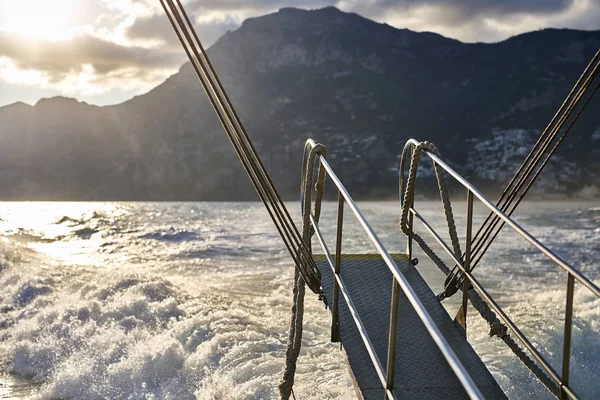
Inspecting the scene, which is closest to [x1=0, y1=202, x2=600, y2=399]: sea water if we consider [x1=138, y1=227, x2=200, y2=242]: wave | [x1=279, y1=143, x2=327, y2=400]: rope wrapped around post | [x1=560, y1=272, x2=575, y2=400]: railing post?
[x1=279, y1=143, x2=327, y2=400]: rope wrapped around post

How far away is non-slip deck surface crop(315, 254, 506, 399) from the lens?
3.15 meters

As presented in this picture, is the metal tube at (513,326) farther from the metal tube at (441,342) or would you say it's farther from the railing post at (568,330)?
the metal tube at (441,342)

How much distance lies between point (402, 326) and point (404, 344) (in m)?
0.25

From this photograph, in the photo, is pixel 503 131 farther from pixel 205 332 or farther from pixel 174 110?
pixel 205 332

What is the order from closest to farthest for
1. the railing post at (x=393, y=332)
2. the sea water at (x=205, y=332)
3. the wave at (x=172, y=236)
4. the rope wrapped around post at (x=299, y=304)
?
the railing post at (x=393, y=332) → the rope wrapped around post at (x=299, y=304) → the sea water at (x=205, y=332) → the wave at (x=172, y=236)

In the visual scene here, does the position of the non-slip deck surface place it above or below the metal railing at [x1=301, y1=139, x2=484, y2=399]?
below

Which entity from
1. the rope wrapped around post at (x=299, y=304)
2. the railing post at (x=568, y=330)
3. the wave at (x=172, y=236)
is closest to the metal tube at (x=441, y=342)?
the railing post at (x=568, y=330)

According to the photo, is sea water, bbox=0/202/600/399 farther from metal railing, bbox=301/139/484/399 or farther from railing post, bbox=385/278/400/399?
railing post, bbox=385/278/400/399

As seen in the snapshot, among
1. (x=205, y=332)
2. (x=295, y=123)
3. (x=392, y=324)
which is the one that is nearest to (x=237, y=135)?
(x=392, y=324)

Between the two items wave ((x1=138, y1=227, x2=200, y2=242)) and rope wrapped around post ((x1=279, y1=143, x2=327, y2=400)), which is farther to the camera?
wave ((x1=138, y1=227, x2=200, y2=242))

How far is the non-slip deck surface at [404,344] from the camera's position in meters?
3.15

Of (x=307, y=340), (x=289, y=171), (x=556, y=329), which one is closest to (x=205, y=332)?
(x=307, y=340)

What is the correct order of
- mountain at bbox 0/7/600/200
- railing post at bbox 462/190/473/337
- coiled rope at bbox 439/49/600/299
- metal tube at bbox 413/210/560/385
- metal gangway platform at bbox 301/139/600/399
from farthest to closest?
1. mountain at bbox 0/7/600/200
2. railing post at bbox 462/190/473/337
3. coiled rope at bbox 439/49/600/299
4. metal tube at bbox 413/210/560/385
5. metal gangway platform at bbox 301/139/600/399

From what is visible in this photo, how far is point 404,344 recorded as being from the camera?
3592mm
